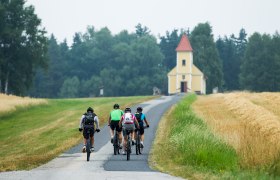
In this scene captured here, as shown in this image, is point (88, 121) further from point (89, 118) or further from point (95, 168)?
point (95, 168)

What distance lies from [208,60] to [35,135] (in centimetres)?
8884

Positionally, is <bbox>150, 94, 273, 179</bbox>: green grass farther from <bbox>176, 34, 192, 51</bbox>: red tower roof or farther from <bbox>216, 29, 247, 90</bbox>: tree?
<bbox>216, 29, 247, 90</bbox>: tree

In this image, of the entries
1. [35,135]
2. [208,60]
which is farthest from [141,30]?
[35,135]

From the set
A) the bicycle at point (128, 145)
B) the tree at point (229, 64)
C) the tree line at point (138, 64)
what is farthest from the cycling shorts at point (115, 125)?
the tree at point (229, 64)

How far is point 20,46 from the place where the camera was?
8075 centimetres

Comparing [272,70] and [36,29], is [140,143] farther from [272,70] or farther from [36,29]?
[272,70]

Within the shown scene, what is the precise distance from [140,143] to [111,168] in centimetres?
503

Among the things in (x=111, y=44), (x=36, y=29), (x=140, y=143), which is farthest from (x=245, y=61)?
(x=140, y=143)

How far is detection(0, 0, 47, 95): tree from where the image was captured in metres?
79.8

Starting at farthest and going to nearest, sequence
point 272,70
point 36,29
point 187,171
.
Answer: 1. point 272,70
2. point 36,29
3. point 187,171

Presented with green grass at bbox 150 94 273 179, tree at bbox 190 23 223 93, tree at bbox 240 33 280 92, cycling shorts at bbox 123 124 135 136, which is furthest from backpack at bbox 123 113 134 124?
tree at bbox 240 33 280 92

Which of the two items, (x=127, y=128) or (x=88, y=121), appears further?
(x=127, y=128)

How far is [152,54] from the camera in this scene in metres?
136

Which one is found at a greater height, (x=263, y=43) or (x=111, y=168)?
(x=263, y=43)
